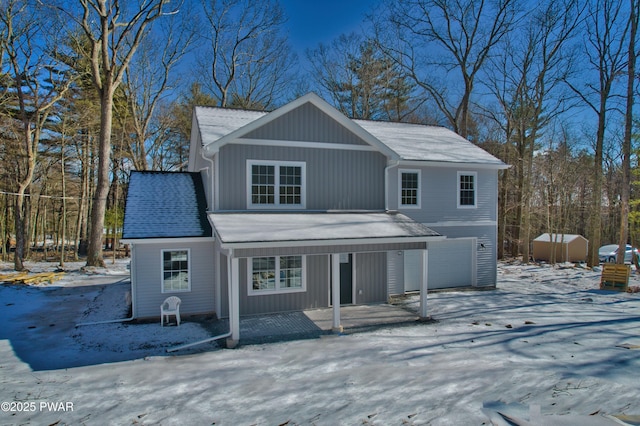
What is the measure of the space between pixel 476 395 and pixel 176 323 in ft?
25.2

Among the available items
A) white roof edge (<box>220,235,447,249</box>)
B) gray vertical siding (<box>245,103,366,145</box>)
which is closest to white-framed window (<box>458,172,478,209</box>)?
white roof edge (<box>220,235,447,249</box>)

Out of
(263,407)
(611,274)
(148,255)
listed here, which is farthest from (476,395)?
(611,274)

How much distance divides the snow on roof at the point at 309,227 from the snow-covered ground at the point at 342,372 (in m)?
2.35

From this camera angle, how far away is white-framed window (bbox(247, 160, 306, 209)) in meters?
11.3

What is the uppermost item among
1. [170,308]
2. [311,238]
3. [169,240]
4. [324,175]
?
[324,175]

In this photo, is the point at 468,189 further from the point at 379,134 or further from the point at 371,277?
the point at 371,277

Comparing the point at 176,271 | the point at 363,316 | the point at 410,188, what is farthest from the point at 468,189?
the point at 176,271

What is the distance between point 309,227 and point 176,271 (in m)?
4.01

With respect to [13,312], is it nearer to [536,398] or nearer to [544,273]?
[536,398]

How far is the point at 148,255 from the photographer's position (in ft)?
35.2

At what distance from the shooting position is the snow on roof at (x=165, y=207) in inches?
423

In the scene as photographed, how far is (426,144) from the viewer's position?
608 inches

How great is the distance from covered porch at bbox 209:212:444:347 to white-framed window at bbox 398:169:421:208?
6.01 feet

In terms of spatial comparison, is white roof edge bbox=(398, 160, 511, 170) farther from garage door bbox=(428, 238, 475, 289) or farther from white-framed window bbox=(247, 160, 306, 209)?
white-framed window bbox=(247, 160, 306, 209)
